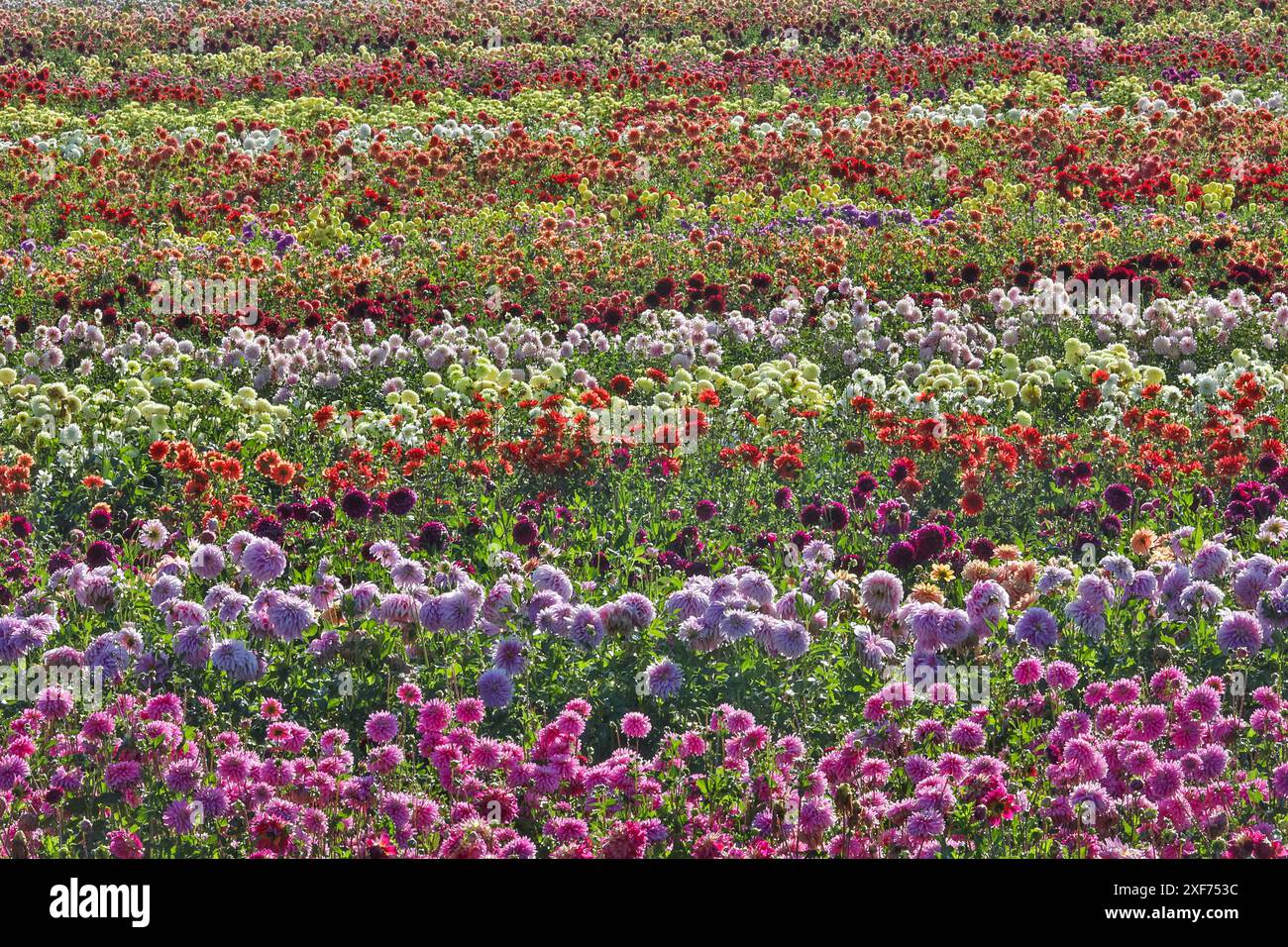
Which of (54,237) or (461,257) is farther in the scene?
(54,237)

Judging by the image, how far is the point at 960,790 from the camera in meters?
4.75

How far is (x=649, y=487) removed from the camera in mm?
7801

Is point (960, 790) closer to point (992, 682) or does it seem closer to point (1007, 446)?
point (992, 682)

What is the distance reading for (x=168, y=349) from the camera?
33.1ft

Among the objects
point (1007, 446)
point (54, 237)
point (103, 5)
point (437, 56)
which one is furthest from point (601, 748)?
point (103, 5)

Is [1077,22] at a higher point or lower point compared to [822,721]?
higher

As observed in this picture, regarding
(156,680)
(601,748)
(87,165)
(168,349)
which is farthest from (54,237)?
(601,748)

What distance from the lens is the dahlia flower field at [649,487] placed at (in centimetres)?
486

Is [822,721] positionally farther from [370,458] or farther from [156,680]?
[370,458]

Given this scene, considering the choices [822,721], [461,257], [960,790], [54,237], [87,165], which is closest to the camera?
[960,790]

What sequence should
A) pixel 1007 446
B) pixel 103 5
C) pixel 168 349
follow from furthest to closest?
1. pixel 103 5
2. pixel 168 349
3. pixel 1007 446

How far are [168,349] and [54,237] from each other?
436cm

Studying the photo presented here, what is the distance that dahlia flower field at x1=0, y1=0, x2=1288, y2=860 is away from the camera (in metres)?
4.86
